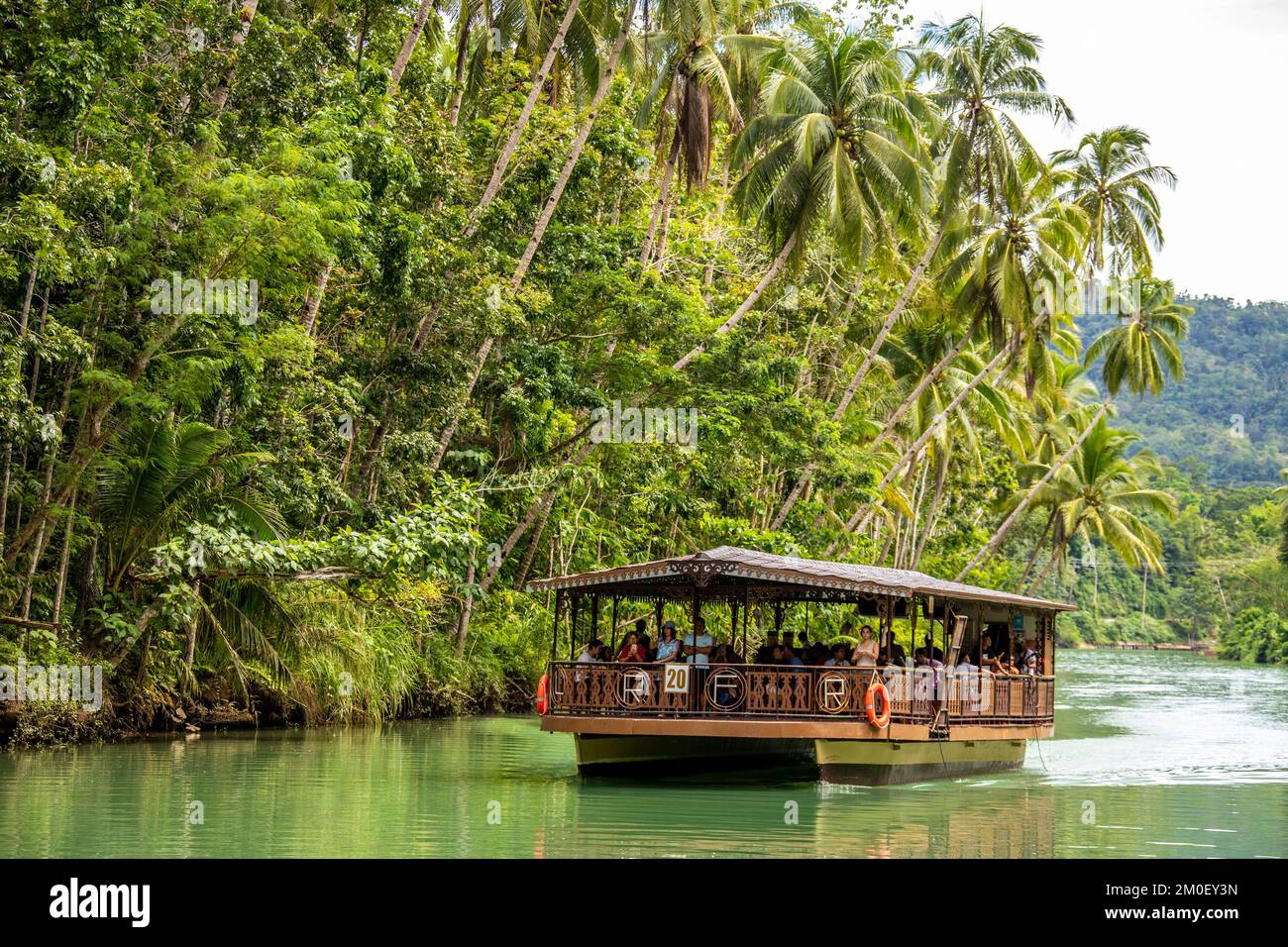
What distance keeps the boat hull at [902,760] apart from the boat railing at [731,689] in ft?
1.18

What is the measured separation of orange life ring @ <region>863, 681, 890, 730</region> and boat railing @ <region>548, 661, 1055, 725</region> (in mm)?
44

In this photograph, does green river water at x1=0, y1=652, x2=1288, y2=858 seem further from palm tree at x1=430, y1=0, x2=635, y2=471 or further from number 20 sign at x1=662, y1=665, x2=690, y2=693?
palm tree at x1=430, y1=0, x2=635, y2=471

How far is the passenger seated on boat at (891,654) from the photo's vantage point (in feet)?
54.9

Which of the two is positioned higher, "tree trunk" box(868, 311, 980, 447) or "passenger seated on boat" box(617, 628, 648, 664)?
"tree trunk" box(868, 311, 980, 447)

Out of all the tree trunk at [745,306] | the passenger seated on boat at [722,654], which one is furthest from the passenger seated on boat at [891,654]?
the tree trunk at [745,306]

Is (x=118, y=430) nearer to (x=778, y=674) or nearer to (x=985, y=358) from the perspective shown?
(x=778, y=674)

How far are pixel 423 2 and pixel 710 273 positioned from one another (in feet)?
34.4

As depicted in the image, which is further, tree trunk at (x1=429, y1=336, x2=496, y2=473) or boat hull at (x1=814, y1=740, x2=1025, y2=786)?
tree trunk at (x1=429, y1=336, x2=496, y2=473)

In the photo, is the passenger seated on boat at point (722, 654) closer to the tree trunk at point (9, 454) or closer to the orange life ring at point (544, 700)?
the orange life ring at point (544, 700)

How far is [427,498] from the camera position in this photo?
2459 centimetres

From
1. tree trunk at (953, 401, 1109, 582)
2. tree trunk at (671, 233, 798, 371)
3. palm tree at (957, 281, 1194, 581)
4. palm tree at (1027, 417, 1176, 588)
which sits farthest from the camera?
palm tree at (1027, 417, 1176, 588)

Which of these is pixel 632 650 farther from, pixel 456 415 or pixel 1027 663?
pixel 456 415

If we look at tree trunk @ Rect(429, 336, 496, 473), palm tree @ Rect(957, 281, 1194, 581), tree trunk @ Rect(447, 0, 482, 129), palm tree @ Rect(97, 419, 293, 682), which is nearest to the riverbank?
palm tree @ Rect(97, 419, 293, 682)

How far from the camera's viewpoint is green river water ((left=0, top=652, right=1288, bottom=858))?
12070mm
